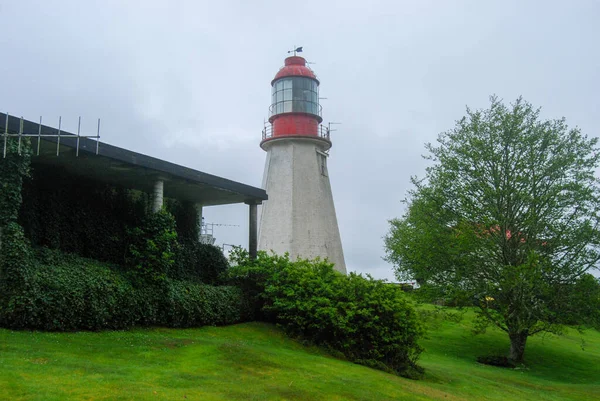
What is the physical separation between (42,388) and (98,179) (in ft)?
39.6

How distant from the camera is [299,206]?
34.6 metres

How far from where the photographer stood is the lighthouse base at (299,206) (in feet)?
113

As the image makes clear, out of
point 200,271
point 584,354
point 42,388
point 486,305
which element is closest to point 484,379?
point 486,305

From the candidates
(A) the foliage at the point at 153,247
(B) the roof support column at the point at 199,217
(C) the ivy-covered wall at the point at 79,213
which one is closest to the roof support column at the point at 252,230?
(B) the roof support column at the point at 199,217

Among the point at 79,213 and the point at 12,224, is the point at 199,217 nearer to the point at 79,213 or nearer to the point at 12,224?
the point at 79,213

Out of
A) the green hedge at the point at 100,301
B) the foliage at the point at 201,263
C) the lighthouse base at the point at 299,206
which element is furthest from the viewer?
the lighthouse base at the point at 299,206

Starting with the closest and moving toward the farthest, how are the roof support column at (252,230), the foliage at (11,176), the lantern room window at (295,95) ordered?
the foliage at (11,176), the roof support column at (252,230), the lantern room window at (295,95)

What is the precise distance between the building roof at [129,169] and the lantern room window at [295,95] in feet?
34.1

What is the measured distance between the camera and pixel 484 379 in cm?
2133

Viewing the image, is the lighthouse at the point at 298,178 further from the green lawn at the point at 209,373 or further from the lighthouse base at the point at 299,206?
the green lawn at the point at 209,373

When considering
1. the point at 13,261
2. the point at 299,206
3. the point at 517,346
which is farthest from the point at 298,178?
the point at 13,261

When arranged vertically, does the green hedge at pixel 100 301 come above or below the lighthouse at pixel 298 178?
below

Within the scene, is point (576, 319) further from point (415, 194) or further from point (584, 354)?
point (415, 194)

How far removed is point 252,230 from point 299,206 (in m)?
9.12
